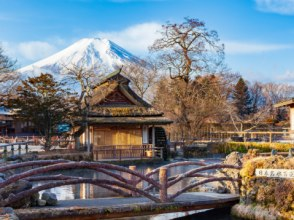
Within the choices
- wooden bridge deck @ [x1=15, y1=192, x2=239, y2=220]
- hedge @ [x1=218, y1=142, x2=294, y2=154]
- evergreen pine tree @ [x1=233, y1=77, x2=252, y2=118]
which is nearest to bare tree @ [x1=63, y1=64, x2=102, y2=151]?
hedge @ [x1=218, y1=142, x2=294, y2=154]

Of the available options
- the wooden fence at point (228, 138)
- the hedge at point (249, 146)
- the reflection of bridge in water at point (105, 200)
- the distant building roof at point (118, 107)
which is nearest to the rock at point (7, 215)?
the reflection of bridge in water at point (105, 200)

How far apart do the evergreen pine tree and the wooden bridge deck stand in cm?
4707

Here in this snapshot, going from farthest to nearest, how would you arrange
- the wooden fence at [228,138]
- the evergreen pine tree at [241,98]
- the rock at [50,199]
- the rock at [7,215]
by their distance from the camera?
1. the evergreen pine tree at [241,98]
2. the wooden fence at [228,138]
3. the rock at [50,199]
4. the rock at [7,215]

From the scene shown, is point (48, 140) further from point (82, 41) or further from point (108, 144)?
point (82, 41)

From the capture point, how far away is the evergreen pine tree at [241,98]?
190 ft

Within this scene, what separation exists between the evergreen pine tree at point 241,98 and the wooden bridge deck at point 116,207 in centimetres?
4707

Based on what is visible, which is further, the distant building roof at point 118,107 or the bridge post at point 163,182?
the distant building roof at point 118,107

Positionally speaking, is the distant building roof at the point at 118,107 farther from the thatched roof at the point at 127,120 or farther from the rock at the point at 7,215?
the rock at the point at 7,215

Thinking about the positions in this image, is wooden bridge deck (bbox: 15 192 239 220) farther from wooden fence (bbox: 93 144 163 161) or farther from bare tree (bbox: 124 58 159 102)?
bare tree (bbox: 124 58 159 102)

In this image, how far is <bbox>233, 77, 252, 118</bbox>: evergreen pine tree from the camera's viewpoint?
58031mm

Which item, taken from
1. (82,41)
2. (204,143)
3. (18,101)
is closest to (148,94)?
(204,143)

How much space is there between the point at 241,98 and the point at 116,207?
5053cm

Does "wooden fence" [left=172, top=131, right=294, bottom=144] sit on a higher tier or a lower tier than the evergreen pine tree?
lower

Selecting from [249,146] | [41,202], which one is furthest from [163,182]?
[249,146]
